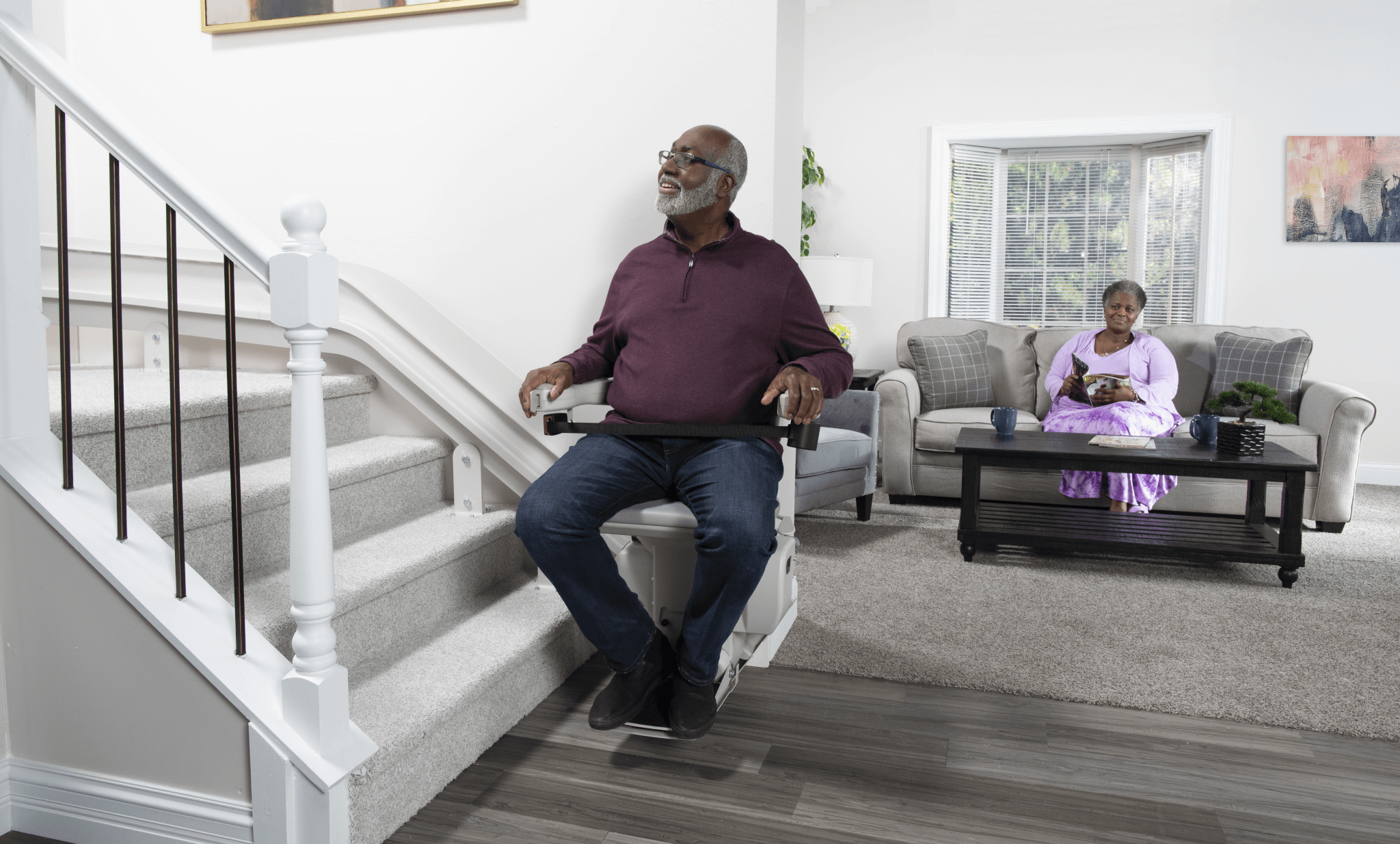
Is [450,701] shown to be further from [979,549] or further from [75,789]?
[979,549]

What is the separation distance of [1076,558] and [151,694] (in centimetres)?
302

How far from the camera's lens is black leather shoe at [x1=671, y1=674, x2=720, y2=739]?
183 cm

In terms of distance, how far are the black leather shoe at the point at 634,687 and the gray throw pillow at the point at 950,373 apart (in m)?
2.83

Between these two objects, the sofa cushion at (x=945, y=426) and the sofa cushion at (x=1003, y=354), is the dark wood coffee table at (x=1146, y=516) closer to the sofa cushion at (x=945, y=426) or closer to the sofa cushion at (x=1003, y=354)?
the sofa cushion at (x=945, y=426)

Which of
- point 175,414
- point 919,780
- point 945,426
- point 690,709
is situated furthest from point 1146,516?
point 175,414

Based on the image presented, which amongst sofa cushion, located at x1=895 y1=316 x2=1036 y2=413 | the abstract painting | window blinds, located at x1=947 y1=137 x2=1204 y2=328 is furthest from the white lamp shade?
the abstract painting

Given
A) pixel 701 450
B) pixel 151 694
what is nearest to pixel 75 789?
pixel 151 694

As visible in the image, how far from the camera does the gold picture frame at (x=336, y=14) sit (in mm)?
2420

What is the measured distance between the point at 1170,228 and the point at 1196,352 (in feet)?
3.82

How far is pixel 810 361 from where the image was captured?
1.99m

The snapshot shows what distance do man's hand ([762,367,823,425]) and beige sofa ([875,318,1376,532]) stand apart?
246 centimetres

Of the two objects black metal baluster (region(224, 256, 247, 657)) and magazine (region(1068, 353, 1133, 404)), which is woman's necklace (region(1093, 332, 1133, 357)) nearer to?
magazine (region(1068, 353, 1133, 404))

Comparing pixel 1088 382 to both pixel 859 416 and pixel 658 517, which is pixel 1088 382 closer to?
pixel 859 416

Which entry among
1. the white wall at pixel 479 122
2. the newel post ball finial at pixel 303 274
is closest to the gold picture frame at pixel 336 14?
the white wall at pixel 479 122
